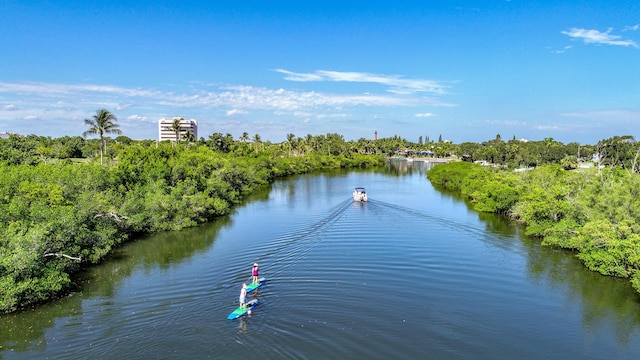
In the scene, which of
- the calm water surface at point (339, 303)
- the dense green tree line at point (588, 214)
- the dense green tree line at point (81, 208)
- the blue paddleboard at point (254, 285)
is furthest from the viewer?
the dense green tree line at point (588, 214)

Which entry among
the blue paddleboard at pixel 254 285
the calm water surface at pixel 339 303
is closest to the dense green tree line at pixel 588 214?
the calm water surface at pixel 339 303

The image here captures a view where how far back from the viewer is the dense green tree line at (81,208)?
24.8 m

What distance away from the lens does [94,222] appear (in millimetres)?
34875

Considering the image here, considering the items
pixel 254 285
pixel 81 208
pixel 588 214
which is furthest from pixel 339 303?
pixel 588 214

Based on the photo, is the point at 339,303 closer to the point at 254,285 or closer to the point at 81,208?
the point at 254,285

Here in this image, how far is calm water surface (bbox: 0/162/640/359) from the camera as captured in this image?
20.6m

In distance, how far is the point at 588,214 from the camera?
123 ft

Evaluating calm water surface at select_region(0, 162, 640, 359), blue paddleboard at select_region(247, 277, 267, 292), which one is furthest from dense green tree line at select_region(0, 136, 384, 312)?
blue paddleboard at select_region(247, 277, 267, 292)

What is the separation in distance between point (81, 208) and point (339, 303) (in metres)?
22.3

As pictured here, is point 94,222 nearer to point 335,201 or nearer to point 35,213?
point 35,213

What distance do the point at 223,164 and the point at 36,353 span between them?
52919 mm

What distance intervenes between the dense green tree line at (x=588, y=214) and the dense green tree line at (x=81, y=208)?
116 ft

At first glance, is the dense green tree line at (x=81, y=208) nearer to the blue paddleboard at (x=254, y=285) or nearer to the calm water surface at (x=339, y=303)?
the calm water surface at (x=339, y=303)

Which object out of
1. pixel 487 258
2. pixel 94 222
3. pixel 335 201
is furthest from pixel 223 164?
pixel 487 258
